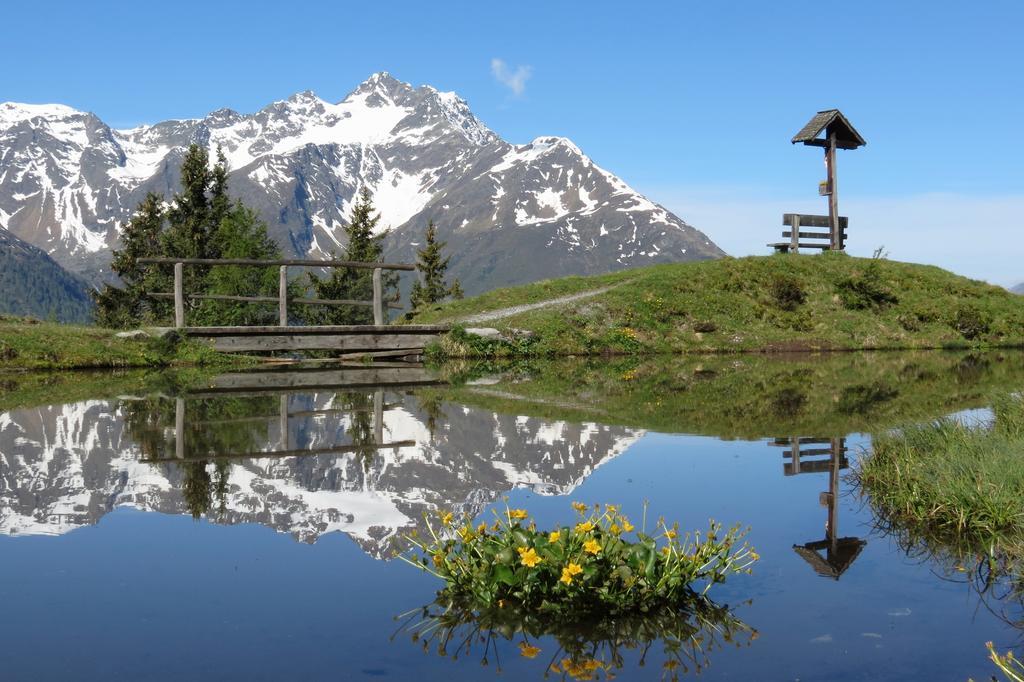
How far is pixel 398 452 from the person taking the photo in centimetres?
1358

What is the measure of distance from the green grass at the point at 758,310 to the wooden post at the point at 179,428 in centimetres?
1542

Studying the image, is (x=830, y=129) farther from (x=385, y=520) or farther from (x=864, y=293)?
(x=385, y=520)

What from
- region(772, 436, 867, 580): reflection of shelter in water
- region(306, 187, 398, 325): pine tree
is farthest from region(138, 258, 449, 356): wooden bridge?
region(306, 187, 398, 325): pine tree

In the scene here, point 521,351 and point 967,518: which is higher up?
point 521,351

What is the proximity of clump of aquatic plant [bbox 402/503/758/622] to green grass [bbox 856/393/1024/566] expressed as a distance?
2.80 metres

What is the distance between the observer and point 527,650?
6.14m

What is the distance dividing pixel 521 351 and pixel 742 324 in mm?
9976

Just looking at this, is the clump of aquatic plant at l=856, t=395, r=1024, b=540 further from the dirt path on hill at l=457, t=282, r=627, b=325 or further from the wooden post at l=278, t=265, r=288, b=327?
the dirt path on hill at l=457, t=282, r=627, b=325

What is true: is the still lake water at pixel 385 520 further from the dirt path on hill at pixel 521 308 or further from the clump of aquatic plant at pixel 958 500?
the dirt path on hill at pixel 521 308

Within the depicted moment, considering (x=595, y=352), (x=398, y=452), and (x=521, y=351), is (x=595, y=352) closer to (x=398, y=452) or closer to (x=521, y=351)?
(x=521, y=351)

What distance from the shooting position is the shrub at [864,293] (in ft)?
134

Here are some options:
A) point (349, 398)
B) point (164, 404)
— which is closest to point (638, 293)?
point (349, 398)

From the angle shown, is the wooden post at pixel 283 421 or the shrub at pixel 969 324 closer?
the wooden post at pixel 283 421

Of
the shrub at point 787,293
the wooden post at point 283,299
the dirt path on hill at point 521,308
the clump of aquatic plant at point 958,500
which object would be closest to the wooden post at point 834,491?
the clump of aquatic plant at point 958,500
